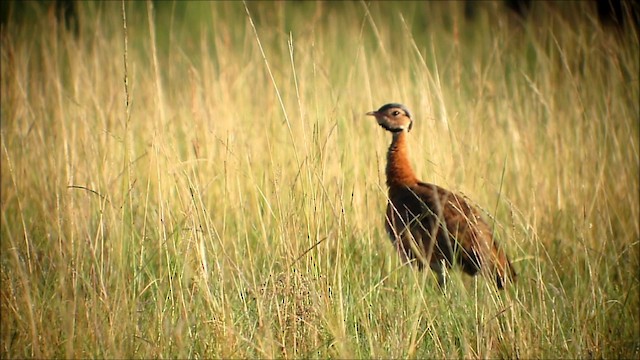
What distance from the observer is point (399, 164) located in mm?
4320

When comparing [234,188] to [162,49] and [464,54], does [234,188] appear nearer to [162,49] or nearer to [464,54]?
[464,54]

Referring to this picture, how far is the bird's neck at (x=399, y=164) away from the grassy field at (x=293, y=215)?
0.10m

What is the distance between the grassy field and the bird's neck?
10 centimetres

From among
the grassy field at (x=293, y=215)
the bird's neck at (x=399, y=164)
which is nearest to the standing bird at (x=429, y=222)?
the bird's neck at (x=399, y=164)

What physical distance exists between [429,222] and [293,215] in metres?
1.09

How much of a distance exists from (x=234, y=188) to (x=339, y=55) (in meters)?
2.92

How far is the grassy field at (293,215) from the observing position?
9.02 feet

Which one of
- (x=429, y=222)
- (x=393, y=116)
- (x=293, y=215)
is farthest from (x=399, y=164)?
(x=293, y=215)

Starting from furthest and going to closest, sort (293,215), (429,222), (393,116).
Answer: (393,116) → (429,222) → (293,215)

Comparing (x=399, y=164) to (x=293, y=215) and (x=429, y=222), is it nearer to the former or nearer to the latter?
(x=429, y=222)

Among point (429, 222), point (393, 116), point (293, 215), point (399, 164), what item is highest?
point (393, 116)

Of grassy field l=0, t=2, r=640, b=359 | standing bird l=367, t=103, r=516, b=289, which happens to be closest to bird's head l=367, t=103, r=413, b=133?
standing bird l=367, t=103, r=516, b=289

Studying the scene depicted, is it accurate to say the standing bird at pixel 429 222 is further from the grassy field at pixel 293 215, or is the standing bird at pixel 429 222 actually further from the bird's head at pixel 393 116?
the grassy field at pixel 293 215

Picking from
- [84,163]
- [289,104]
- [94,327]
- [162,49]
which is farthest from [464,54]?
[94,327]
